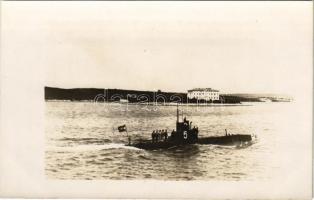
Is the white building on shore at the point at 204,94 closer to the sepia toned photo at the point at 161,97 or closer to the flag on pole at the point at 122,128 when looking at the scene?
the sepia toned photo at the point at 161,97

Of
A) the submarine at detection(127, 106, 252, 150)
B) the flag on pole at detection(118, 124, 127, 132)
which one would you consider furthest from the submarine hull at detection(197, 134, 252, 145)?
the flag on pole at detection(118, 124, 127, 132)

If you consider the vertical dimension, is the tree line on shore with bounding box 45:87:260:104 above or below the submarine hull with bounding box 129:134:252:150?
above

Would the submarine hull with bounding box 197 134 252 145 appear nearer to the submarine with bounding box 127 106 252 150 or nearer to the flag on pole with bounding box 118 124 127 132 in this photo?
the submarine with bounding box 127 106 252 150

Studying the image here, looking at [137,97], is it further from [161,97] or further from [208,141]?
[208,141]

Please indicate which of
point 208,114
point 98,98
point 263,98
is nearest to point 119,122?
point 98,98

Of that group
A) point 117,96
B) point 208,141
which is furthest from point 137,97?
point 208,141

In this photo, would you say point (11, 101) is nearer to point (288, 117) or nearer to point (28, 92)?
point (28, 92)
